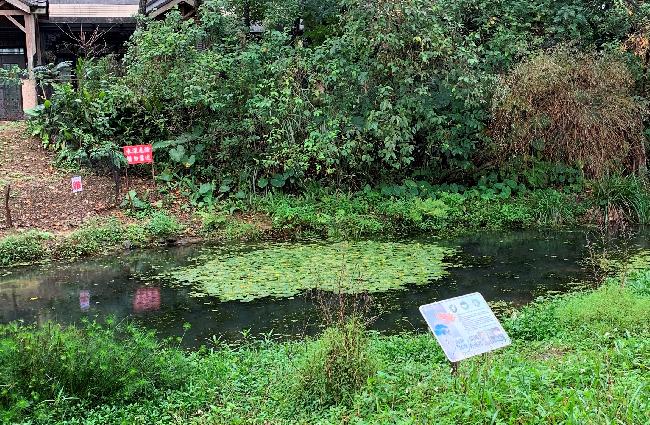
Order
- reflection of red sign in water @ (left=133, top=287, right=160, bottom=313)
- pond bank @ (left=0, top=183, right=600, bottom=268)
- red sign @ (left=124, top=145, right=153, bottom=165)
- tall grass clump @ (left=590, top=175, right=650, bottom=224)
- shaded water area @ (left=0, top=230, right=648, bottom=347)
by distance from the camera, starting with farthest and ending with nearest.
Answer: tall grass clump @ (left=590, top=175, right=650, bottom=224), red sign @ (left=124, top=145, right=153, bottom=165), pond bank @ (left=0, top=183, right=600, bottom=268), reflection of red sign in water @ (left=133, top=287, right=160, bottom=313), shaded water area @ (left=0, top=230, right=648, bottom=347)

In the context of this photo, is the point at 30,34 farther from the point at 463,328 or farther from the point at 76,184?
the point at 463,328

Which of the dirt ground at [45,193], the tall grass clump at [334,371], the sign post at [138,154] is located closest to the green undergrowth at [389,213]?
the sign post at [138,154]

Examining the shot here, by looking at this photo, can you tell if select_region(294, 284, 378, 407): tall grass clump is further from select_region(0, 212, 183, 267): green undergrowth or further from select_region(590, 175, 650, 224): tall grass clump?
select_region(590, 175, 650, 224): tall grass clump

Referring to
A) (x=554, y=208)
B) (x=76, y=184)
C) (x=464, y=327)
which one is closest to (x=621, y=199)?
(x=554, y=208)

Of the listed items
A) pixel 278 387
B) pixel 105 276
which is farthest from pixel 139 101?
pixel 278 387

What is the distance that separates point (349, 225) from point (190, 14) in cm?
1086

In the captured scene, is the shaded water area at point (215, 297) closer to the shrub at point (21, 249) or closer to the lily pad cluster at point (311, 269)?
the lily pad cluster at point (311, 269)

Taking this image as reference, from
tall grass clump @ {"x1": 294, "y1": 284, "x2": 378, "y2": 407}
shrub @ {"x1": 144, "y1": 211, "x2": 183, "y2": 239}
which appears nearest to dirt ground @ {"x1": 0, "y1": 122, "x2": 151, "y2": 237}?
shrub @ {"x1": 144, "y1": 211, "x2": 183, "y2": 239}

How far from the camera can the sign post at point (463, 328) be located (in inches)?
191

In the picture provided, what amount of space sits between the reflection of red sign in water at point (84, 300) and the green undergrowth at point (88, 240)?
197 centimetres

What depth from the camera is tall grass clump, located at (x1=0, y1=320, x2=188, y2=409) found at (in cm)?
509

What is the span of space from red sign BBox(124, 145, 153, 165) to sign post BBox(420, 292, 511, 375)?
978 cm

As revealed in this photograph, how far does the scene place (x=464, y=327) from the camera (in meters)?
5.01

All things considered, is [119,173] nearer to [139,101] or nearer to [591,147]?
[139,101]
